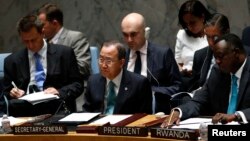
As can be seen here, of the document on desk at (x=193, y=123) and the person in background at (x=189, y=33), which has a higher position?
the person in background at (x=189, y=33)

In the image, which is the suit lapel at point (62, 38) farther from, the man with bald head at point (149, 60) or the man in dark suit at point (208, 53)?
the man in dark suit at point (208, 53)

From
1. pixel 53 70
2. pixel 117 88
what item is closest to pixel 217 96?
pixel 117 88

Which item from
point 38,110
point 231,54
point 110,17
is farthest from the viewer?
point 110,17

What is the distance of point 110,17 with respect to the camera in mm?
7723

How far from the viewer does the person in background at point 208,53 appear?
5.32 m

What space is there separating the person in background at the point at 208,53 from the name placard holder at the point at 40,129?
1.72m

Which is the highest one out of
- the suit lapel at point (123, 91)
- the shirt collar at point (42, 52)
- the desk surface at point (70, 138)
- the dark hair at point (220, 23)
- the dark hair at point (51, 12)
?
the dark hair at point (51, 12)

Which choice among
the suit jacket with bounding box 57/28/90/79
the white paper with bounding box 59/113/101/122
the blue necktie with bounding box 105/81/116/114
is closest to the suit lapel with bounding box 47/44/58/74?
the suit jacket with bounding box 57/28/90/79

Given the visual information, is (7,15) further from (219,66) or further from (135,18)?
(219,66)

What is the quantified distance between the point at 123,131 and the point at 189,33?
2604mm

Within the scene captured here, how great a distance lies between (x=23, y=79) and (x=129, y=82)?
1.27 metres

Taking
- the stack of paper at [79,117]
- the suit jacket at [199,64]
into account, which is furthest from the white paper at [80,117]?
the suit jacket at [199,64]

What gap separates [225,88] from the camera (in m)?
4.39

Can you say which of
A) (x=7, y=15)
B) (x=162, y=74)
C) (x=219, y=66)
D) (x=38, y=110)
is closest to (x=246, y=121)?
(x=219, y=66)
